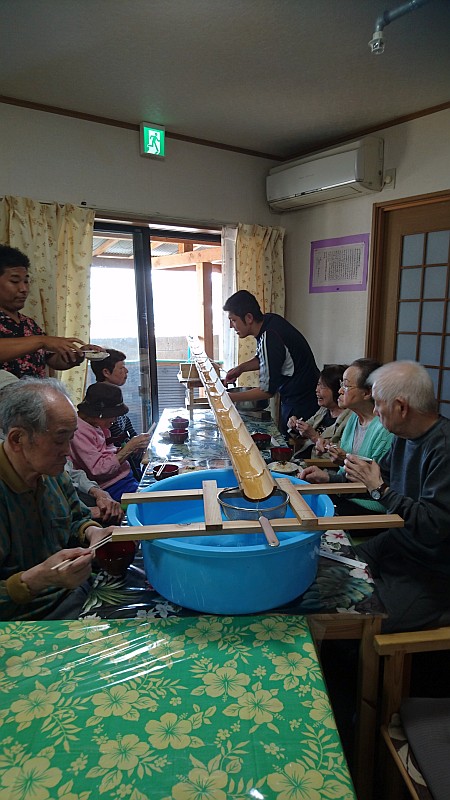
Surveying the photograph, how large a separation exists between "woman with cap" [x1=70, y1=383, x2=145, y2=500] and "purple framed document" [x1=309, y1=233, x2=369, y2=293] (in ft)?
7.76

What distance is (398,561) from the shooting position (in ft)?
4.83

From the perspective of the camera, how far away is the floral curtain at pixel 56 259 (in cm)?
304

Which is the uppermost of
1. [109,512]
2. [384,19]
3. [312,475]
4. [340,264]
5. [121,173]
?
[384,19]

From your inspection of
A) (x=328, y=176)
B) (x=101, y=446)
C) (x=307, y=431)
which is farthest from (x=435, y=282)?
(x=101, y=446)

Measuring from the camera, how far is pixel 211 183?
3.83 m

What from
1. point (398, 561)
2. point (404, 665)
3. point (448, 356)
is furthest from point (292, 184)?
point (404, 665)

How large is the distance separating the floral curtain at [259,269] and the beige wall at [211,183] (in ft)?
0.48

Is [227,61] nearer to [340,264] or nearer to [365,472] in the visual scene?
[340,264]

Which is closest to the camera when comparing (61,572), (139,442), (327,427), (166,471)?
(61,572)

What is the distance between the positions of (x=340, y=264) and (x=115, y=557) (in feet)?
11.1

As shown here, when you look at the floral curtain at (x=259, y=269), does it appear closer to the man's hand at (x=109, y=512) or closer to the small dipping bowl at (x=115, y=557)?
the man's hand at (x=109, y=512)

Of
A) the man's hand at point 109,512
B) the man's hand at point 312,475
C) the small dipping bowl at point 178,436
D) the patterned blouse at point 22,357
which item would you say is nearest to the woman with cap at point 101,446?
the small dipping bowl at point 178,436

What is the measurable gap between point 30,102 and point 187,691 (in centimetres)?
349

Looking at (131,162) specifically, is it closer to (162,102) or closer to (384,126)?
(162,102)
